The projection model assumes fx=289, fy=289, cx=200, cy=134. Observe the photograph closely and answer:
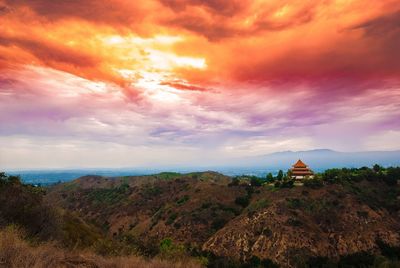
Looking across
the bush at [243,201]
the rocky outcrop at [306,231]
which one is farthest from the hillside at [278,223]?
the bush at [243,201]

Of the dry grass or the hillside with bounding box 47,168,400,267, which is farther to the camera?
the hillside with bounding box 47,168,400,267

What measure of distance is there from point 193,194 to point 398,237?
62606mm

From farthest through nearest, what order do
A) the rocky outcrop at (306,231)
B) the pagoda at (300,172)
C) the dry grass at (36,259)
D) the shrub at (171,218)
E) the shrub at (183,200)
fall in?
1. the pagoda at (300,172)
2. the shrub at (183,200)
3. the shrub at (171,218)
4. the rocky outcrop at (306,231)
5. the dry grass at (36,259)

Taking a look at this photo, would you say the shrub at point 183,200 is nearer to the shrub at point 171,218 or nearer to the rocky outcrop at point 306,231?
the shrub at point 171,218

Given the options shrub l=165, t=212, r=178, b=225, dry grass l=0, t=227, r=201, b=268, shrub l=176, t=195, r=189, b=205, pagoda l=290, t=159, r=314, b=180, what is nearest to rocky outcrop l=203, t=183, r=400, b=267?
shrub l=165, t=212, r=178, b=225

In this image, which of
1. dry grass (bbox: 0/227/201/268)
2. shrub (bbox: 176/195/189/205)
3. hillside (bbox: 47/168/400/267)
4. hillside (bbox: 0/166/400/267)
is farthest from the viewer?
shrub (bbox: 176/195/189/205)

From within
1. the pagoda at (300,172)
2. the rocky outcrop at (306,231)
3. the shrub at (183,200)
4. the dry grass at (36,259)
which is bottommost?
the rocky outcrop at (306,231)

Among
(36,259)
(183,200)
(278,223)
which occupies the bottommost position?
(278,223)

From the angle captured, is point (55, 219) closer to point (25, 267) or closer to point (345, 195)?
point (25, 267)

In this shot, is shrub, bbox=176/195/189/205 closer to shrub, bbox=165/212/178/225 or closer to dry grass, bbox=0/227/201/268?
shrub, bbox=165/212/178/225

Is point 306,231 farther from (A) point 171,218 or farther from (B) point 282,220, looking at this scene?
(A) point 171,218

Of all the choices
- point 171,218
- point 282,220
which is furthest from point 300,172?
point 171,218

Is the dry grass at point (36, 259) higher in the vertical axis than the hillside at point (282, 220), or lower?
higher

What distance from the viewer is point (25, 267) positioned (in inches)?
385
